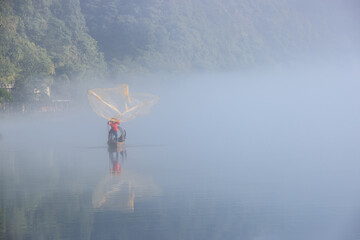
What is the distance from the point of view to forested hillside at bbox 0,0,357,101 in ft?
272

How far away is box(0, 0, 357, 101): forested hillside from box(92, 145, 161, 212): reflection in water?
3084cm

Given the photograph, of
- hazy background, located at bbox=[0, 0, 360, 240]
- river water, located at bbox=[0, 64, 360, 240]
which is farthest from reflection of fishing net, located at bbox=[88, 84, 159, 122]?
river water, located at bbox=[0, 64, 360, 240]

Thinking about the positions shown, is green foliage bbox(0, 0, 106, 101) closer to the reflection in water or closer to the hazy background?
the hazy background

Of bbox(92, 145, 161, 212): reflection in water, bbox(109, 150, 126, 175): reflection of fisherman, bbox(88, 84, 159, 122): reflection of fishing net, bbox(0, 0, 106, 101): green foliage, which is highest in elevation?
bbox(0, 0, 106, 101): green foliage

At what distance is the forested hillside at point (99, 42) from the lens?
272ft

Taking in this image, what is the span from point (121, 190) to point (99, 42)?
4969 inches

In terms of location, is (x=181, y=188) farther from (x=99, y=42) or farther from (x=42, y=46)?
(x=99, y=42)

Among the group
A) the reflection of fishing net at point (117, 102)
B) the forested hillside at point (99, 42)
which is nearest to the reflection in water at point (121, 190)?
the reflection of fishing net at point (117, 102)

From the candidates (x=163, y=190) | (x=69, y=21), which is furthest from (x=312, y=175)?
(x=69, y=21)

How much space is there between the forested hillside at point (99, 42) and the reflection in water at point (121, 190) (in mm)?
30842

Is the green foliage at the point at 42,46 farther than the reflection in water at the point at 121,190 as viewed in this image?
Yes

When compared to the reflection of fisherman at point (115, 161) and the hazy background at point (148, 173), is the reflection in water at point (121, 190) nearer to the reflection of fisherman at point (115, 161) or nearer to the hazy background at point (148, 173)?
the reflection of fisherman at point (115, 161)

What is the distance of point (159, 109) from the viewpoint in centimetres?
12362

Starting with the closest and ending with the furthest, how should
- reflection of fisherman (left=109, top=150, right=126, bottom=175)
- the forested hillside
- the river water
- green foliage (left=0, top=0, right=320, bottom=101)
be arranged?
1. the river water
2. reflection of fisherman (left=109, top=150, right=126, bottom=175)
3. the forested hillside
4. green foliage (left=0, top=0, right=320, bottom=101)
